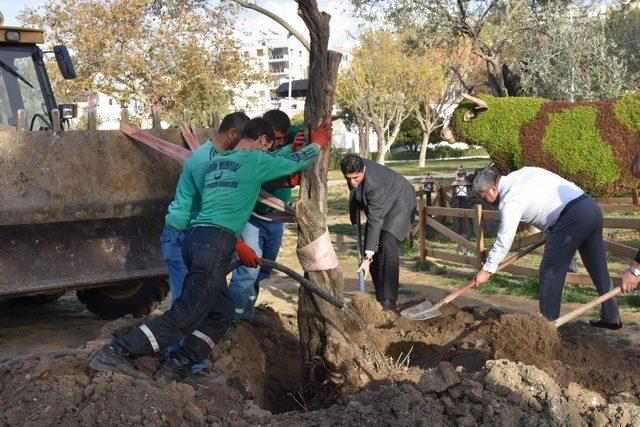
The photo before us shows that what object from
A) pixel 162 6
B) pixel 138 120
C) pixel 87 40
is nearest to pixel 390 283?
pixel 162 6

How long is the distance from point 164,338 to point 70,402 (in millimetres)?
717

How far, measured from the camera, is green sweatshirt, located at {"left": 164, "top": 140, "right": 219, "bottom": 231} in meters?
5.10

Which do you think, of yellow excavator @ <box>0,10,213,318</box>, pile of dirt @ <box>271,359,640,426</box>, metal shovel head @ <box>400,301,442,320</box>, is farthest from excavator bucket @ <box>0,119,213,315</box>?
pile of dirt @ <box>271,359,640,426</box>

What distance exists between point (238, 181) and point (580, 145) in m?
5.84

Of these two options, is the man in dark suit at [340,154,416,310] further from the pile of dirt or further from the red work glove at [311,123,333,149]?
the pile of dirt

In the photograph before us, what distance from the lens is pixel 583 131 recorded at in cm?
926

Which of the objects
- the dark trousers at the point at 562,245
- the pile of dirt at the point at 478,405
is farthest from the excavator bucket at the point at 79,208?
the dark trousers at the point at 562,245

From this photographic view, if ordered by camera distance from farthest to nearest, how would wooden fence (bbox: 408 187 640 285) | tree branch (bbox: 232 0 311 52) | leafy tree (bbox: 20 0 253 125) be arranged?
1. leafy tree (bbox: 20 0 253 125)
2. tree branch (bbox: 232 0 311 52)
3. wooden fence (bbox: 408 187 640 285)

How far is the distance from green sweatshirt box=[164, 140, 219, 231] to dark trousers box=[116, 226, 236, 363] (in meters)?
0.45

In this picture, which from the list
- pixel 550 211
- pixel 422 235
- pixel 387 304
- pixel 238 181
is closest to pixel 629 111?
pixel 422 235

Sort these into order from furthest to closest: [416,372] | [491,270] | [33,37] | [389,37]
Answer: [389,37]
[33,37]
[491,270]
[416,372]

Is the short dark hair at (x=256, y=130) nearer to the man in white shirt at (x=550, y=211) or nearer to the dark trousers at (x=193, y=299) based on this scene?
the dark trousers at (x=193, y=299)

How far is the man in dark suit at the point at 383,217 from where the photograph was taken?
693 centimetres

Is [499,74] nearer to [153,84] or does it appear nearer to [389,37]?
[153,84]
